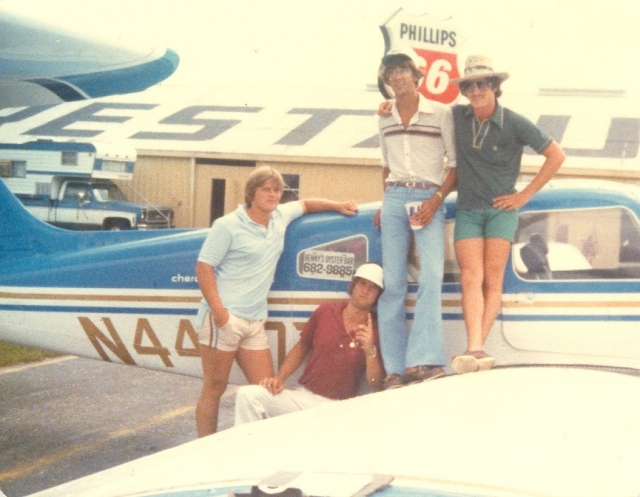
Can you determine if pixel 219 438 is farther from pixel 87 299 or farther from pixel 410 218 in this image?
pixel 87 299

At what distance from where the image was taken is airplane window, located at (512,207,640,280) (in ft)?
16.0

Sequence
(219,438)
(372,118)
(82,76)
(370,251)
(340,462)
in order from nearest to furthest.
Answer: (340,462), (219,438), (370,251), (82,76), (372,118)

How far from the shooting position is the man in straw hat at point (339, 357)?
193 inches

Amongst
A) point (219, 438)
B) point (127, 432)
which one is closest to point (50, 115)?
point (127, 432)

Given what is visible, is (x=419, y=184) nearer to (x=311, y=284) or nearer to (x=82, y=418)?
(x=311, y=284)

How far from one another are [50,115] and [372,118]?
10.2 metres

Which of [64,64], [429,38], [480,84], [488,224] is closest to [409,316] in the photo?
[488,224]

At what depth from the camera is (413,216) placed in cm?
486

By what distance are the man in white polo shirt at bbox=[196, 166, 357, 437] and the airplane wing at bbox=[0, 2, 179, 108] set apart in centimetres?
127

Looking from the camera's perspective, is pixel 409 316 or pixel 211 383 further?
pixel 211 383

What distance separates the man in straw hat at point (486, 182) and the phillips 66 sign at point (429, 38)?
895cm

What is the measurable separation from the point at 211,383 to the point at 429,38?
9899 millimetres

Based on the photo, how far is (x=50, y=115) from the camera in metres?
25.8

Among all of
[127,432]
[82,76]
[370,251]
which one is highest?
[82,76]
